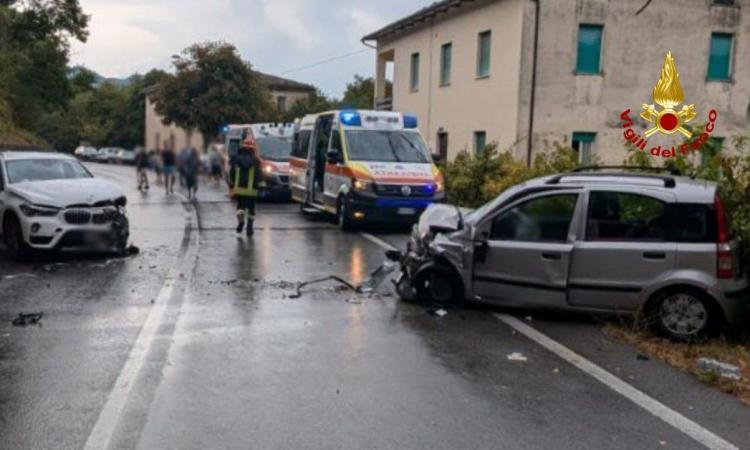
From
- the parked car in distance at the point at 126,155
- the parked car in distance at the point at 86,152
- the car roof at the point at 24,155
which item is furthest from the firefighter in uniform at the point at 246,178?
the parked car in distance at the point at 126,155

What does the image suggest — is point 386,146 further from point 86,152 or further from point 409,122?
point 86,152

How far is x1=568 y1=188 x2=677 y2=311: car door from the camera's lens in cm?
746

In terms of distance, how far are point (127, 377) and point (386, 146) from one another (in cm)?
1119

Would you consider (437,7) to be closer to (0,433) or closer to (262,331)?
(262,331)

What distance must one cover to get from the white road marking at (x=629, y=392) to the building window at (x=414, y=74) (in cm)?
2518

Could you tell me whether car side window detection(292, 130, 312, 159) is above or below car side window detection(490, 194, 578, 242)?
above

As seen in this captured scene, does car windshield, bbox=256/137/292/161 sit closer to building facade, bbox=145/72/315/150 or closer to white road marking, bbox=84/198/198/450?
white road marking, bbox=84/198/198/450

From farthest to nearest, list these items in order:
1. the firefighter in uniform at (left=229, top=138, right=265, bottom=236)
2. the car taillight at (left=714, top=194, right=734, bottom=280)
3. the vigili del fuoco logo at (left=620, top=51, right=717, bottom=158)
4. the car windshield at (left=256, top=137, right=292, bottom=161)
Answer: the car windshield at (left=256, top=137, right=292, bottom=161) < the firefighter in uniform at (left=229, top=138, right=265, bottom=236) < the vigili del fuoco logo at (left=620, top=51, right=717, bottom=158) < the car taillight at (left=714, top=194, right=734, bottom=280)

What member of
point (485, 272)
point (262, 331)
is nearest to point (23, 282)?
point (262, 331)

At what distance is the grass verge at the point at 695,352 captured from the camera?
6082 mm

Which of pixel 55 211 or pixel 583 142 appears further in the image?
pixel 583 142

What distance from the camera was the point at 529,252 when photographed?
7969mm

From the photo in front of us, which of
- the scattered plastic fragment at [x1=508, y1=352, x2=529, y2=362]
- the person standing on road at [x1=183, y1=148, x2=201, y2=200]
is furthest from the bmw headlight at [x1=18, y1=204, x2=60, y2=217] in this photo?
the scattered plastic fragment at [x1=508, y1=352, x2=529, y2=362]

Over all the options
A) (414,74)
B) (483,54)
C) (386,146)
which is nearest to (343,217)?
(386,146)
